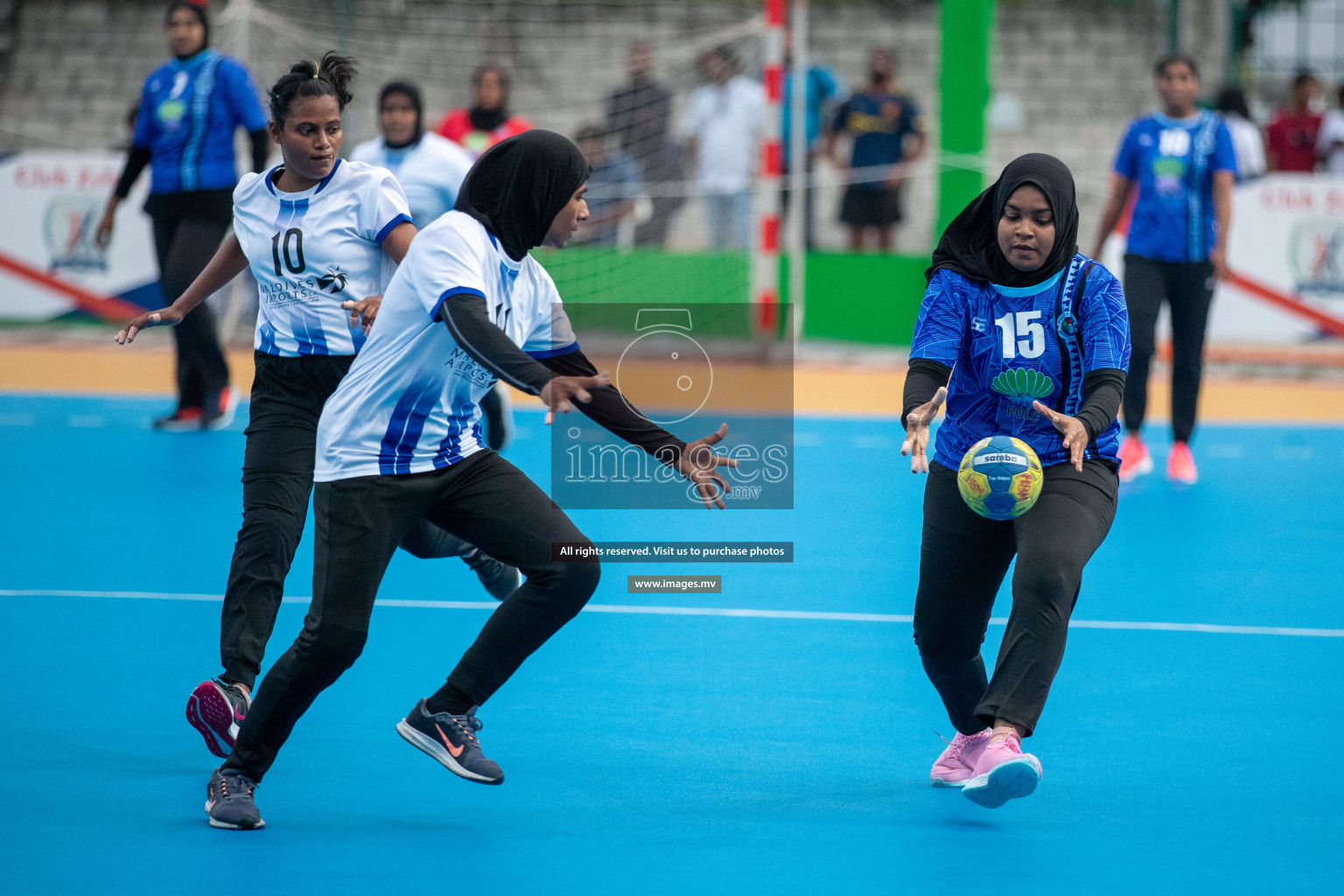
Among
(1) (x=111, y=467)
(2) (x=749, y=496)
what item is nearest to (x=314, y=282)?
(2) (x=749, y=496)

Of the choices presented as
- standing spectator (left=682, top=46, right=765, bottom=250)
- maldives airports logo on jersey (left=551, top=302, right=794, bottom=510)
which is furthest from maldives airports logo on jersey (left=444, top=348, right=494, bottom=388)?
standing spectator (left=682, top=46, right=765, bottom=250)

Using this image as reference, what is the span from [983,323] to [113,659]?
329 centimetres

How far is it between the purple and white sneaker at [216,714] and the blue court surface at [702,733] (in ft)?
0.37

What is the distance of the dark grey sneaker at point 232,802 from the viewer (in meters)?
4.04

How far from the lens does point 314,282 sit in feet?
16.1

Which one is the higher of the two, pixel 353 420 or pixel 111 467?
pixel 353 420

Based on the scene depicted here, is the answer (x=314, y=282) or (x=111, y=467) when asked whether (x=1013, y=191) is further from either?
(x=111, y=467)

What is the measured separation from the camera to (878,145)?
15828 millimetres

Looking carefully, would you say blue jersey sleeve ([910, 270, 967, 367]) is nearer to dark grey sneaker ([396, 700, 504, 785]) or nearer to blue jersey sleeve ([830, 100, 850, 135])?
dark grey sneaker ([396, 700, 504, 785])

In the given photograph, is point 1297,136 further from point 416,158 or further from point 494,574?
point 494,574

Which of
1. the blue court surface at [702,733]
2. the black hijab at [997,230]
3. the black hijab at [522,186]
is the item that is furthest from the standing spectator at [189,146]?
the black hijab at [997,230]

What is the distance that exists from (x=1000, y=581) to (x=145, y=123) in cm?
704

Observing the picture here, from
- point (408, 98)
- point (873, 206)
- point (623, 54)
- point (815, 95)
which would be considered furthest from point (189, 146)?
point (623, 54)

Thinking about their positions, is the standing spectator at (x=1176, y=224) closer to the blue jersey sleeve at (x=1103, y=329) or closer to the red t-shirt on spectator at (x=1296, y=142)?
the blue jersey sleeve at (x=1103, y=329)
